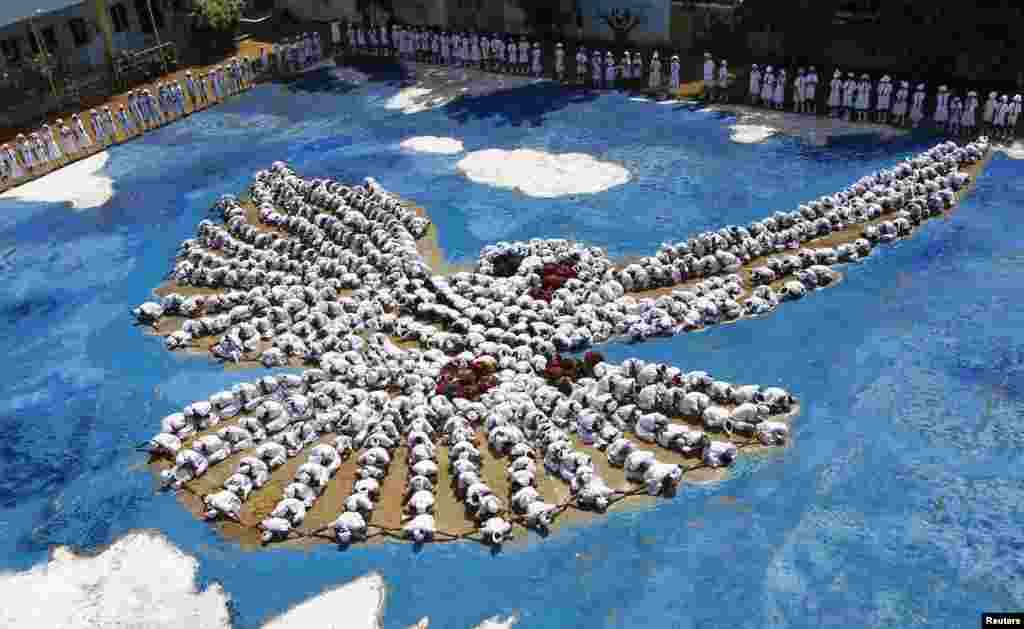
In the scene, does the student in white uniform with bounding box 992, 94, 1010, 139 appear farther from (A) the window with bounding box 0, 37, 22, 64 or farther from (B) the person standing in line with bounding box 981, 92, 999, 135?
(A) the window with bounding box 0, 37, 22, 64

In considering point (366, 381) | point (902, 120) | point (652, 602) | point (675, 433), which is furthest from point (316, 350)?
point (902, 120)

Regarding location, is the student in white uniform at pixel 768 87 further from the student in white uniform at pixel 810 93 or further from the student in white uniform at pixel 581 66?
the student in white uniform at pixel 581 66

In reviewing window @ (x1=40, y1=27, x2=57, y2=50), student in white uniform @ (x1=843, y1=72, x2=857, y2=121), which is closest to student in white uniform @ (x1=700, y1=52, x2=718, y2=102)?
student in white uniform @ (x1=843, y1=72, x2=857, y2=121)

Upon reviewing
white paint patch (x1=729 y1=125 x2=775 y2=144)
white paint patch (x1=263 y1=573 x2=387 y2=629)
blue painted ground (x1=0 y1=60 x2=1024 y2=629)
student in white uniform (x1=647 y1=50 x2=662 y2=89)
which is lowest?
white paint patch (x1=263 y1=573 x2=387 y2=629)

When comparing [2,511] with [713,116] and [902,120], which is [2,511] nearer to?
[713,116]

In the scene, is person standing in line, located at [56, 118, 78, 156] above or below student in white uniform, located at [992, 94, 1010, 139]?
above
